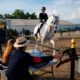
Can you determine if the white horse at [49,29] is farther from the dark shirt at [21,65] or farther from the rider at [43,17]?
the dark shirt at [21,65]

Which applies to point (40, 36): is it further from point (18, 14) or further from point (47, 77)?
point (18, 14)

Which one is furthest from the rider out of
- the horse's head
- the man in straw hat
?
the man in straw hat

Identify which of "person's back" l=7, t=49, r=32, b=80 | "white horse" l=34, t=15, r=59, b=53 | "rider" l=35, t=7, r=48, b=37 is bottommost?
"white horse" l=34, t=15, r=59, b=53

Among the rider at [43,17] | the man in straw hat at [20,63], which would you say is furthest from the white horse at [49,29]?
the man in straw hat at [20,63]

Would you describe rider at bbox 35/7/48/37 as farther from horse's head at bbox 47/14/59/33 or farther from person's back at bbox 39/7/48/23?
horse's head at bbox 47/14/59/33

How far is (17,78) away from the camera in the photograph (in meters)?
7.85

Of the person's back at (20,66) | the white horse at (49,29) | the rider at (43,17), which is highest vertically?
the person's back at (20,66)

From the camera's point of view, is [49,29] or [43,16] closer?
[49,29]

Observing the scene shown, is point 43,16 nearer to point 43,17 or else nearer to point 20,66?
point 43,17

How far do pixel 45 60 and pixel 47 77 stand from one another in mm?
4377

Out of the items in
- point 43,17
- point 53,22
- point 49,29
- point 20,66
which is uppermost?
point 20,66

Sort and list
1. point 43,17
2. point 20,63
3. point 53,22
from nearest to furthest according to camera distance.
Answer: point 20,63 < point 53,22 < point 43,17

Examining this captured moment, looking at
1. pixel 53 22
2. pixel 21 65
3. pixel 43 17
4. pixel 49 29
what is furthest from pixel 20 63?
pixel 43 17

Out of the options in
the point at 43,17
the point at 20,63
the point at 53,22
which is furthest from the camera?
the point at 43,17
